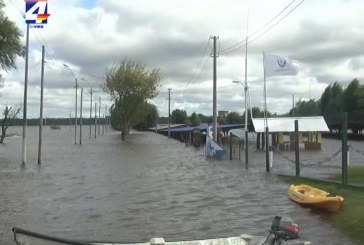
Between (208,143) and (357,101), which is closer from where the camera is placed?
(208,143)

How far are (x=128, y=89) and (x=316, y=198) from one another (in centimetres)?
7593

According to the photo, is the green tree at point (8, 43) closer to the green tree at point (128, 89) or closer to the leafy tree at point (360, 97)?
the green tree at point (128, 89)

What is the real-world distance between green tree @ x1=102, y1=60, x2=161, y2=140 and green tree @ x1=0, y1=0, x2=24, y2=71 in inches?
1862

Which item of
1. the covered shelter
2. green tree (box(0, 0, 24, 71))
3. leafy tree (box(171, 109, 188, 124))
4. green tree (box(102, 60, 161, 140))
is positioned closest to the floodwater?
green tree (box(0, 0, 24, 71))

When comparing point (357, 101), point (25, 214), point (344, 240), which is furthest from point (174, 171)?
point (357, 101)

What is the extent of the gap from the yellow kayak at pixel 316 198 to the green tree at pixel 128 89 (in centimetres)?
7227

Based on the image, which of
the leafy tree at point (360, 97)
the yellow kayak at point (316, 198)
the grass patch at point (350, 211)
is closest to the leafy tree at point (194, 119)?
the leafy tree at point (360, 97)

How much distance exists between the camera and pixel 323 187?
1705 centimetres

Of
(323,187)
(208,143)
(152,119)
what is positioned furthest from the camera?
(152,119)

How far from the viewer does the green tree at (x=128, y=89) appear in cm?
8806

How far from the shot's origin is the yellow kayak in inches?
524

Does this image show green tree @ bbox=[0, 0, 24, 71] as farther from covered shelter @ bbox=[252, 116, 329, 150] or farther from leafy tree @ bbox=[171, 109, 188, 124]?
leafy tree @ bbox=[171, 109, 188, 124]

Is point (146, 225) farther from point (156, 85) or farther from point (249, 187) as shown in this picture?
point (156, 85)

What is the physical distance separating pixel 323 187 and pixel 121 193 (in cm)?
746
